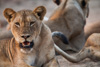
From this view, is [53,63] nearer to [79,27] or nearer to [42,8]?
[42,8]

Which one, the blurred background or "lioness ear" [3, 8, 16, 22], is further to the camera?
the blurred background

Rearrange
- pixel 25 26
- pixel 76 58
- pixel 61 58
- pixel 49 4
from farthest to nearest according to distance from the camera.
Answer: pixel 49 4 → pixel 61 58 → pixel 76 58 → pixel 25 26

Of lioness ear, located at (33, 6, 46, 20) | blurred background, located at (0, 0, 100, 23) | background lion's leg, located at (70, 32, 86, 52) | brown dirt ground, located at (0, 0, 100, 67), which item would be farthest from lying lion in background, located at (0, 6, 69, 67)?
blurred background, located at (0, 0, 100, 23)

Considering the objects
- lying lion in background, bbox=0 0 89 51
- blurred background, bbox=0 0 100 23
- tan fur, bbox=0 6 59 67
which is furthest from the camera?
blurred background, bbox=0 0 100 23

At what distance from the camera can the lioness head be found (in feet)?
11.8

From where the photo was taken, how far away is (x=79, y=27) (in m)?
5.89

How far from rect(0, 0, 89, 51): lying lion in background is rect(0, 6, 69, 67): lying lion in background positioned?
5.36 ft

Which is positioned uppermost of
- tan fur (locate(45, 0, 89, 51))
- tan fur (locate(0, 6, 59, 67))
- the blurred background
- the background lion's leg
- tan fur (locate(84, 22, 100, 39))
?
tan fur (locate(0, 6, 59, 67))

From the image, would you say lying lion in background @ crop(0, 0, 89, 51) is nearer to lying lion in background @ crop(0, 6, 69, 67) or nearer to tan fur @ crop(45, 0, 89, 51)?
tan fur @ crop(45, 0, 89, 51)

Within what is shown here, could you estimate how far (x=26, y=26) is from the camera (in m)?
3.67

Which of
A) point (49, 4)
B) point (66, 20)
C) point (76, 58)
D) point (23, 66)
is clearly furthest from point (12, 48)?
point (49, 4)

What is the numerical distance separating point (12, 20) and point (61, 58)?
1.51 metres

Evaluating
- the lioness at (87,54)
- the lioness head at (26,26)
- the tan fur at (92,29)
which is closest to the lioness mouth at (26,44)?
the lioness head at (26,26)

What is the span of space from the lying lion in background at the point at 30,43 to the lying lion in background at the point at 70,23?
5.36 ft
